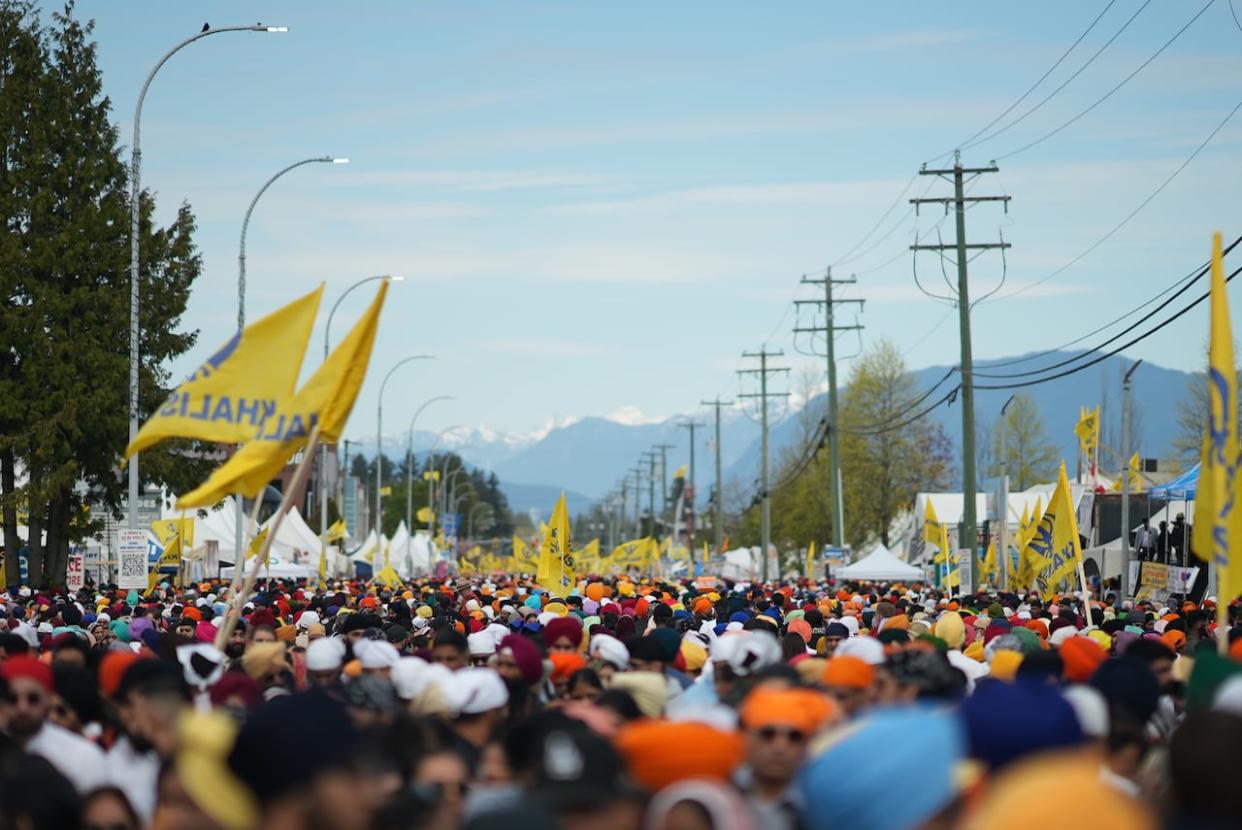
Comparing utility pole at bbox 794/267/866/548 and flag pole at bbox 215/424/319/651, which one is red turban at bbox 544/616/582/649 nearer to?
flag pole at bbox 215/424/319/651

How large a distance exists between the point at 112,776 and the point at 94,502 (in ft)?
125

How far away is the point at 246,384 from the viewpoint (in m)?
12.6

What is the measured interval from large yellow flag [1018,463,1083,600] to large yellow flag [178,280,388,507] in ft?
37.8

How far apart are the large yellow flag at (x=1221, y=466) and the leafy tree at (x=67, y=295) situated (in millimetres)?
33464

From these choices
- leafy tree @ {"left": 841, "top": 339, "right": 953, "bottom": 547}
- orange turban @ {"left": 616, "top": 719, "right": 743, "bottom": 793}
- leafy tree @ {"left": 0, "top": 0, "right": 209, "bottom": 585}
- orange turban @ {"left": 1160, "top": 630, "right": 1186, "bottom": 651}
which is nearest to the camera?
orange turban @ {"left": 616, "top": 719, "right": 743, "bottom": 793}

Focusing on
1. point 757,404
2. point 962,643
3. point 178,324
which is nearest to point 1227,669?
point 962,643

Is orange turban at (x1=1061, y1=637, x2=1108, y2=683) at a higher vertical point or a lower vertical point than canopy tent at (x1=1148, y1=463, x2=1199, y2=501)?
lower

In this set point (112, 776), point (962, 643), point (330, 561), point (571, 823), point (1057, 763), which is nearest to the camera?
point (1057, 763)

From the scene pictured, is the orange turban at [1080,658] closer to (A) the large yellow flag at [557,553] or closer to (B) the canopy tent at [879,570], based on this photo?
(A) the large yellow flag at [557,553]

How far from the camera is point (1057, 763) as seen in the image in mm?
4680

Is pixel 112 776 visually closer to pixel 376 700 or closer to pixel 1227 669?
pixel 376 700

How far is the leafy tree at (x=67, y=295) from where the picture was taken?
135 feet

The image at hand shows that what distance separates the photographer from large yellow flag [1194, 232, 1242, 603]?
395 inches

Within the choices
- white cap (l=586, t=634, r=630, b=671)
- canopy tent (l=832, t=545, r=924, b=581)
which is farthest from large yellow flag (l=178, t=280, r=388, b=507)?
canopy tent (l=832, t=545, r=924, b=581)
